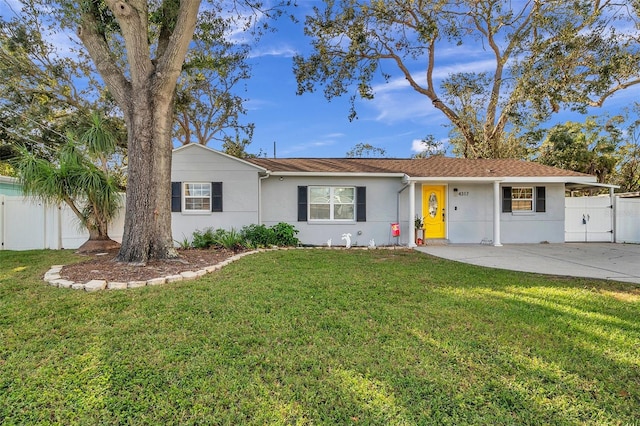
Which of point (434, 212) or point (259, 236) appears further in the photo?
point (434, 212)

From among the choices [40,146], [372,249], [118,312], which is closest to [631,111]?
[372,249]

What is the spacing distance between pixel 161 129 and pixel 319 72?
33.8 feet

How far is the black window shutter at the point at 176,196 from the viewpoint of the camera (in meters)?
10.1

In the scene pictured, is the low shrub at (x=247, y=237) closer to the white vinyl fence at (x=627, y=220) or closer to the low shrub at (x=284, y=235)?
the low shrub at (x=284, y=235)

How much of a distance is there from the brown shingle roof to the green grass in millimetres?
6211

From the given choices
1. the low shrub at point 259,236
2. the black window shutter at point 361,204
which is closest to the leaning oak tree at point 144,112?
the low shrub at point 259,236

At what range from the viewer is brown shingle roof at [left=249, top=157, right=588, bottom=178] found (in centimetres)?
1069

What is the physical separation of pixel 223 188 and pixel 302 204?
268 cm

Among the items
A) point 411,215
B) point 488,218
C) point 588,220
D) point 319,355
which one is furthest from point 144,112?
point 588,220

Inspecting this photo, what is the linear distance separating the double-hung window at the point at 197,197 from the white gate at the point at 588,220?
1310 centimetres

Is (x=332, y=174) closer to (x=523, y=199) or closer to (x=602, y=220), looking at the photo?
(x=523, y=199)

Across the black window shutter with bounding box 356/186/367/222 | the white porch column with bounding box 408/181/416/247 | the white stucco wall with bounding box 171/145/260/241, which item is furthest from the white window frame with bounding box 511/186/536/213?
the white stucco wall with bounding box 171/145/260/241

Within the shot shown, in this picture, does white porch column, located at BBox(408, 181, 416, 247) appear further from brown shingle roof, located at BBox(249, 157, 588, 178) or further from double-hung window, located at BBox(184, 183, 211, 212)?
double-hung window, located at BBox(184, 183, 211, 212)

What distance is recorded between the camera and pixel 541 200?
1120 centimetres
